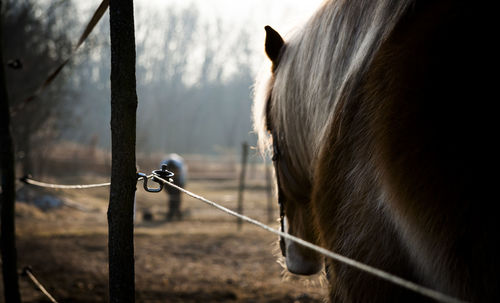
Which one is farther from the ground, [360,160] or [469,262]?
[360,160]

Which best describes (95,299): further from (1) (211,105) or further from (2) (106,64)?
(1) (211,105)

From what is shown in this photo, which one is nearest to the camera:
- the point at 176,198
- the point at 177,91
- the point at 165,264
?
the point at 165,264

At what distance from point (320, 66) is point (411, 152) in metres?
0.69

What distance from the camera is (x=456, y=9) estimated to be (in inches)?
35.1

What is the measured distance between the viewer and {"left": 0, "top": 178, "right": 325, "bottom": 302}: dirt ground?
4.37 meters

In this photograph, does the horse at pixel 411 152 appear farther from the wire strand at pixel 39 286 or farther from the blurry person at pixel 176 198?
the blurry person at pixel 176 198

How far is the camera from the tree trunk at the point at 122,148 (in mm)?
1375

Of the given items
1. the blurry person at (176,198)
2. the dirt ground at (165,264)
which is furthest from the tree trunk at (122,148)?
the blurry person at (176,198)

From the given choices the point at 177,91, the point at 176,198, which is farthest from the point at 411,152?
the point at 177,91

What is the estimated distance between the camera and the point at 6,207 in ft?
9.26

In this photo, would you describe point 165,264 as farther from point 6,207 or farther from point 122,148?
point 122,148

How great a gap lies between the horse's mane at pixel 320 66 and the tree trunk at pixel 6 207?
1981 millimetres

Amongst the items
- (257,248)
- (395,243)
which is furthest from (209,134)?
(395,243)

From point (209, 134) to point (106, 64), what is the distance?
15698 mm
